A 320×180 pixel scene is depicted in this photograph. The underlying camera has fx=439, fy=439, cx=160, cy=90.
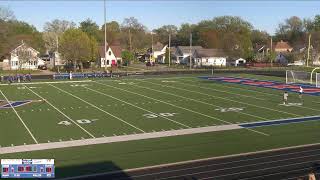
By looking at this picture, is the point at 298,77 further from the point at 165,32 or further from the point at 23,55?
the point at 165,32

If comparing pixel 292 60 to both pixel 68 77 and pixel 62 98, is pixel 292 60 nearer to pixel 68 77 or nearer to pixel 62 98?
pixel 68 77

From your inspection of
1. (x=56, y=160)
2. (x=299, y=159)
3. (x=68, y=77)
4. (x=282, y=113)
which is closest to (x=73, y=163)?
(x=56, y=160)

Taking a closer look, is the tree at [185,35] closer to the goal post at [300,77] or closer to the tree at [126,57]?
the tree at [126,57]

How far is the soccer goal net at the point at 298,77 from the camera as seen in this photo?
46.7m

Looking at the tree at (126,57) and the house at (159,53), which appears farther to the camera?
the house at (159,53)

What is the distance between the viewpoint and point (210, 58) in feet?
296

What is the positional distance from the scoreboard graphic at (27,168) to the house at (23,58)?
59531 mm

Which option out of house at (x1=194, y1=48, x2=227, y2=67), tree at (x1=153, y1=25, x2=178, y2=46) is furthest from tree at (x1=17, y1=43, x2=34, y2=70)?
tree at (x1=153, y1=25, x2=178, y2=46)

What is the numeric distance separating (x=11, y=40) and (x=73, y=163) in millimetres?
59144

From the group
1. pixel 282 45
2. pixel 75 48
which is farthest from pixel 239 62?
pixel 75 48

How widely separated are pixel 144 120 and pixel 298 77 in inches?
1100

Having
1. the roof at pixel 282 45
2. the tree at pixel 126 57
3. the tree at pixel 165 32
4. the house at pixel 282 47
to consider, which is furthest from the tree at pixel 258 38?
the tree at pixel 126 57

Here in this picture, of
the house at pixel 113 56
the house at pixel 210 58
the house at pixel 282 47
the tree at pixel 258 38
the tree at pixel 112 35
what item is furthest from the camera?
the tree at pixel 258 38

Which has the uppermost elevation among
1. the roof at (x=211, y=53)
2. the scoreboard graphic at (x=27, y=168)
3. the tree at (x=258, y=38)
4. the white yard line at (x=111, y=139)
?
the tree at (x=258, y=38)
